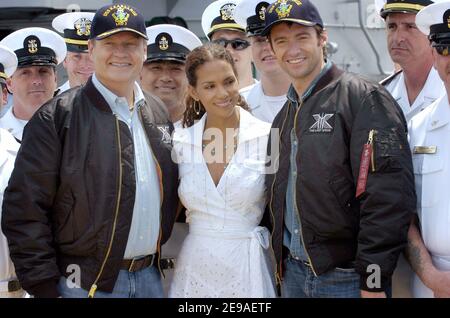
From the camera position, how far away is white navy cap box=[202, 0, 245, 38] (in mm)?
5859

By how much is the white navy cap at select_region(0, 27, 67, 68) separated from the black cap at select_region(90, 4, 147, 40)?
6.31 ft

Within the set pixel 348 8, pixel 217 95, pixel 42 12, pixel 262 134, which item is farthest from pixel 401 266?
pixel 42 12

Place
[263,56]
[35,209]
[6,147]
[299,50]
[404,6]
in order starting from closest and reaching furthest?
[35,209] → [299,50] → [6,147] → [404,6] → [263,56]

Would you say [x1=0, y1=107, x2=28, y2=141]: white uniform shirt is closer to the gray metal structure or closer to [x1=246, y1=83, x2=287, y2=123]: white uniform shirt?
[x1=246, y1=83, x2=287, y2=123]: white uniform shirt

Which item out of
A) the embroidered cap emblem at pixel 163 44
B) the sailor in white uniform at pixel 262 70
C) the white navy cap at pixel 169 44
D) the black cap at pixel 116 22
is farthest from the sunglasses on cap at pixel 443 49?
the embroidered cap emblem at pixel 163 44

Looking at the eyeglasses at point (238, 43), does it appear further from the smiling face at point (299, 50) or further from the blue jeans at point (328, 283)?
the blue jeans at point (328, 283)

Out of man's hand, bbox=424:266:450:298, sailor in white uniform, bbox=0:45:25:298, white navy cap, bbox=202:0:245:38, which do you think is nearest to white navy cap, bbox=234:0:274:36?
white navy cap, bbox=202:0:245:38

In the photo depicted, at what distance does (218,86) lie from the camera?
13.0ft

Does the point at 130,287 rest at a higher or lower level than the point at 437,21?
lower

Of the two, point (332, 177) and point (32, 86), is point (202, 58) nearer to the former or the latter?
point (332, 177)

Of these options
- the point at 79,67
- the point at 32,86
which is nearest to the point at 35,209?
the point at 32,86

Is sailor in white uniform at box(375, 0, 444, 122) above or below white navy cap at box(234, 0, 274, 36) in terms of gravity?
below

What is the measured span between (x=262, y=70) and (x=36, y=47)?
1672 millimetres

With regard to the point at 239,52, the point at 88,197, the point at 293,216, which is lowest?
the point at 293,216
